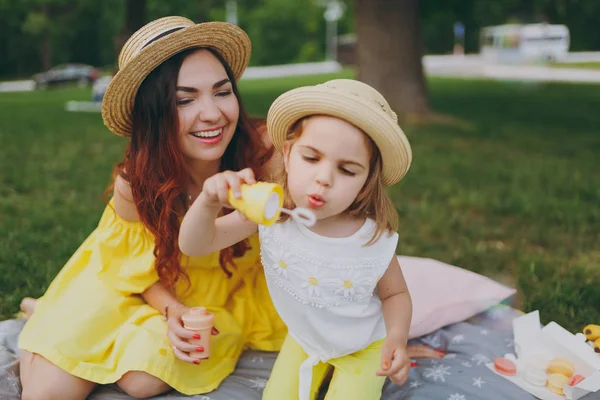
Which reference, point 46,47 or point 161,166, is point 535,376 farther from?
point 46,47

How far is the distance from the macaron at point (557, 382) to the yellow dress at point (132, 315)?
1057 millimetres

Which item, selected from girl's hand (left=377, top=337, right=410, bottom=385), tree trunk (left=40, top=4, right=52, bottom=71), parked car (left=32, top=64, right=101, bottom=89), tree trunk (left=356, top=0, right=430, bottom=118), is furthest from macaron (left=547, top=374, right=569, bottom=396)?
tree trunk (left=40, top=4, right=52, bottom=71)

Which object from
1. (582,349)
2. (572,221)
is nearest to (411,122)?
(572,221)

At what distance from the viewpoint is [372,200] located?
2033 millimetres

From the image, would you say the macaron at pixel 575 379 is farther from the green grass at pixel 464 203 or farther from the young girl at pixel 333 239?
the young girl at pixel 333 239

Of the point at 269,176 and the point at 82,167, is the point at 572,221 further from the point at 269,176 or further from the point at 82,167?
the point at 82,167

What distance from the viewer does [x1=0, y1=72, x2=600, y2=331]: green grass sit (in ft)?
11.0

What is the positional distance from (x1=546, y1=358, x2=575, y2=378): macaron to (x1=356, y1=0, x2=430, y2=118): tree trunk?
20.6ft

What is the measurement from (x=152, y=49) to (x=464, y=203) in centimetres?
317

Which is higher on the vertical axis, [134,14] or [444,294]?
[134,14]

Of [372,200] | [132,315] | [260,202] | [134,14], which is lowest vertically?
[132,315]

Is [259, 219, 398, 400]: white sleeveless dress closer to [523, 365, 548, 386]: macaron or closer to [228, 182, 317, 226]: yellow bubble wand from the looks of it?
[228, 182, 317, 226]: yellow bubble wand

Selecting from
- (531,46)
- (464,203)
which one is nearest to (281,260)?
A: (464,203)

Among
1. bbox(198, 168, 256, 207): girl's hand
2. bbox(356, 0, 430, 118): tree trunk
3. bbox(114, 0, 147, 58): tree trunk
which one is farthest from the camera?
bbox(114, 0, 147, 58): tree trunk
